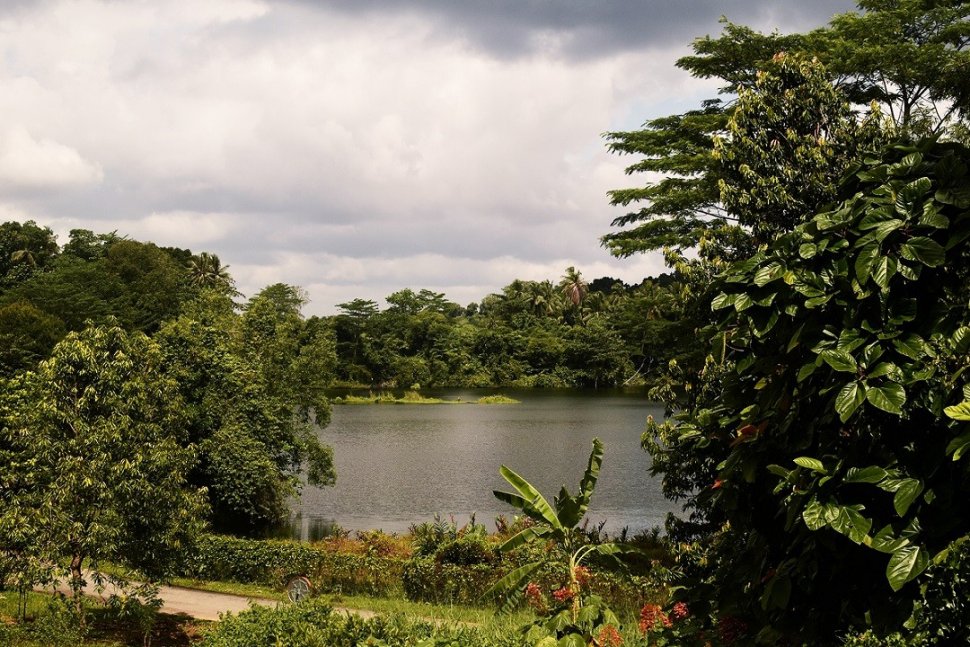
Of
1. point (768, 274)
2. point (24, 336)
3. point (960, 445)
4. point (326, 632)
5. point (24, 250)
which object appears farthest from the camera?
point (24, 250)

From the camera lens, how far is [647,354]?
23.0 m

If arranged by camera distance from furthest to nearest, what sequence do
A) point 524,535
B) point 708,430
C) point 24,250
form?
point 24,250 < point 524,535 < point 708,430

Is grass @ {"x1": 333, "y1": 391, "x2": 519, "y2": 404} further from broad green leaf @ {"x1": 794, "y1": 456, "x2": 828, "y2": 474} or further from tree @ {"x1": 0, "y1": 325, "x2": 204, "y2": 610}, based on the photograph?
broad green leaf @ {"x1": 794, "y1": 456, "x2": 828, "y2": 474}

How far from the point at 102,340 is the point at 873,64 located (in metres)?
16.3

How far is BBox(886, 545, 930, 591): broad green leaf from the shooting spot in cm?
326

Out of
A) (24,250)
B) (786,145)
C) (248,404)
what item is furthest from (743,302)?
(24,250)

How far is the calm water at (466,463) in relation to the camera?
95.0 ft

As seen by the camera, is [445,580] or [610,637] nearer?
[610,637]

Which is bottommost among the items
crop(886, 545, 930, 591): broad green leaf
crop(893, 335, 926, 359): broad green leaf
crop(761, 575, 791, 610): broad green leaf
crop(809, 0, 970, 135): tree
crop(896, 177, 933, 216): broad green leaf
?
crop(761, 575, 791, 610): broad green leaf

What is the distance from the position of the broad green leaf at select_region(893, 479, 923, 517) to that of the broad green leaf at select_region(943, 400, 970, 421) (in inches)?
13.3

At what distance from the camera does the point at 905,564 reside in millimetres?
3301

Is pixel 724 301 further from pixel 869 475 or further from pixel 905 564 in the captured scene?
pixel 905 564

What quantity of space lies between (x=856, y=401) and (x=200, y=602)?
52.4ft

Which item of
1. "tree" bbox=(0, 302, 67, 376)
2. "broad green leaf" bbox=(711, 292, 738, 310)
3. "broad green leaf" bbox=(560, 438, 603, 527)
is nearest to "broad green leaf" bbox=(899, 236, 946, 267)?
"broad green leaf" bbox=(711, 292, 738, 310)
